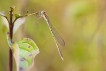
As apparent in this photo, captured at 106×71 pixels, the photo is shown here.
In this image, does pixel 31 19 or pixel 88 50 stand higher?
pixel 31 19

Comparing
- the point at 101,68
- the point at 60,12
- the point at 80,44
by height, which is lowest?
the point at 101,68

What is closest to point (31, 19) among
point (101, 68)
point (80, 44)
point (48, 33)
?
point (48, 33)

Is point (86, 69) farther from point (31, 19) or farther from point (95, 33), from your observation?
point (31, 19)

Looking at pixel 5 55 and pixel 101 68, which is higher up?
pixel 5 55

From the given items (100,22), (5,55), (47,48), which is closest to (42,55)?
(47,48)

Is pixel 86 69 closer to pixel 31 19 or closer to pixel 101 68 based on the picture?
pixel 101 68
